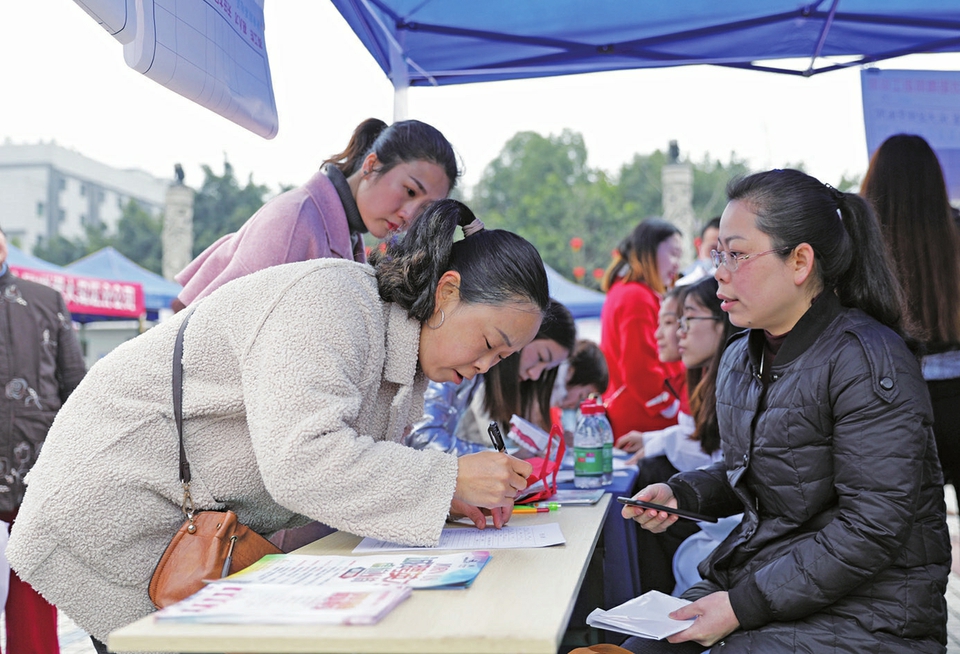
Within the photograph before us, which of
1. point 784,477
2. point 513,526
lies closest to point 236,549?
point 513,526

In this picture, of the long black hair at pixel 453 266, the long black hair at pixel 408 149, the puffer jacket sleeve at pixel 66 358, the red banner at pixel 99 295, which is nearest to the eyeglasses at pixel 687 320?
the long black hair at pixel 408 149

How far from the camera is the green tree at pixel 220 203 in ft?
109

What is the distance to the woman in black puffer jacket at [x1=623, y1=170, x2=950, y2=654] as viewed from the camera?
1.64 m

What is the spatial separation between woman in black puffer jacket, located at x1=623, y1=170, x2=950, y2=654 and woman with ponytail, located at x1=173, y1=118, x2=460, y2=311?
0.97 m

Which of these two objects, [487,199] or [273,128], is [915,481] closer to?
[273,128]

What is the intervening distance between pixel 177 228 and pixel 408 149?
1916 cm

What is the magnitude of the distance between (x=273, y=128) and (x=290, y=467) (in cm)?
127

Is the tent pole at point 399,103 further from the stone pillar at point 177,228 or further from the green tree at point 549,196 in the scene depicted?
the green tree at point 549,196

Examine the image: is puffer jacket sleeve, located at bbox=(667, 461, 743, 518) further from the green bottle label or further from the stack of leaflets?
the stack of leaflets

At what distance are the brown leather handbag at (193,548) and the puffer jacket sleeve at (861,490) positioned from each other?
3.22 ft

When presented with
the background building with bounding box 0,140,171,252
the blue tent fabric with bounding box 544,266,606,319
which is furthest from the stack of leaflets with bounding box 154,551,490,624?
the background building with bounding box 0,140,171,252

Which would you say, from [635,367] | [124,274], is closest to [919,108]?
[635,367]

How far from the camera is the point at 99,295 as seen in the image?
10609 millimetres

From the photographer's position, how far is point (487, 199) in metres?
37.6
